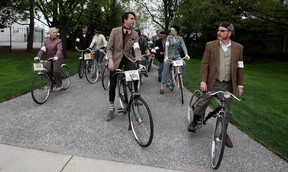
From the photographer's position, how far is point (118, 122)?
5.52m

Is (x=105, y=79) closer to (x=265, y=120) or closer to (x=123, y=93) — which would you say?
(x=123, y=93)

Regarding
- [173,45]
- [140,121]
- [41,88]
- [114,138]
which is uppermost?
[173,45]

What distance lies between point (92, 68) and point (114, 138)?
18.5 feet

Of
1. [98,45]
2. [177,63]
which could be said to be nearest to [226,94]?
[177,63]

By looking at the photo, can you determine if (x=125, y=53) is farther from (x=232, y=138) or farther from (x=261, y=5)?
(x=261, y=5)

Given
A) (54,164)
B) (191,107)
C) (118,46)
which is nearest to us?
(54,164)

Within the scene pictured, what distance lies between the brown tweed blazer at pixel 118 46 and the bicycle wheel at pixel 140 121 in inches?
39.4

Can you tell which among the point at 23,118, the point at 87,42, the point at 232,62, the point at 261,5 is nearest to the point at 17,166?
the point at 23,118

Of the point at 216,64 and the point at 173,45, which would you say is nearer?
the point at 216,64

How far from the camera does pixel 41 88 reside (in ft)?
22.1

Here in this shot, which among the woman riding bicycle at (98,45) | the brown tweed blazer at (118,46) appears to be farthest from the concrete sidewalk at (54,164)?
the woman riding bicycle at (98,45)

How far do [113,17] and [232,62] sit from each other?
29459 mm

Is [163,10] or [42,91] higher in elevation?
[163,10]

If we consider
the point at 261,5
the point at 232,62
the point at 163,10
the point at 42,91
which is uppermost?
the point at 163,10
